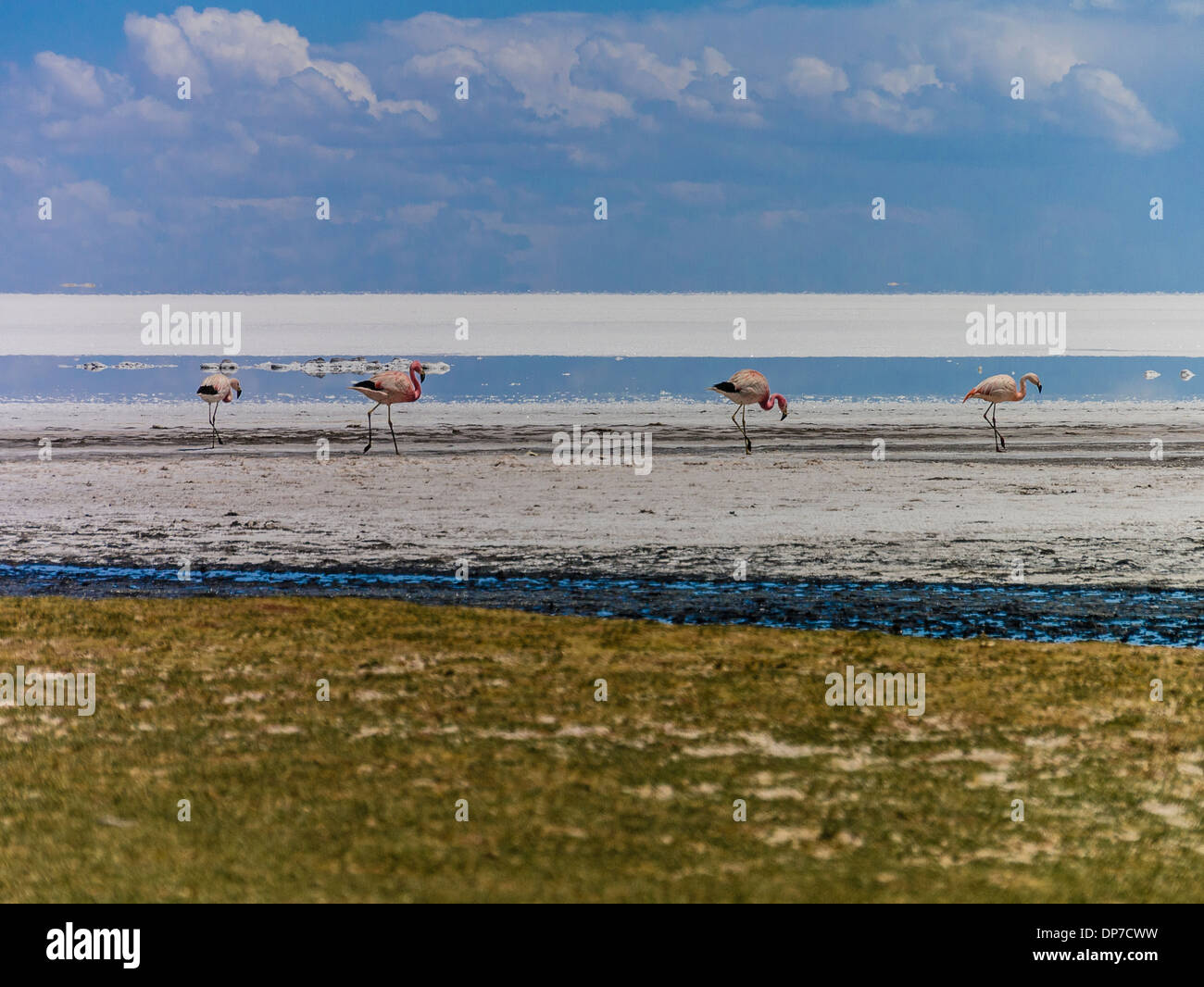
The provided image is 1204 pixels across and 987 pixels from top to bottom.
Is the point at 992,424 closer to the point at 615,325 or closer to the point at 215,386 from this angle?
the point at 215,386

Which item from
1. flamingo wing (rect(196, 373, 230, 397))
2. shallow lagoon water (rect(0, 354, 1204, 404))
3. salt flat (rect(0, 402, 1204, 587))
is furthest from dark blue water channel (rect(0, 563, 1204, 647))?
shallow lagoon water (rect(0, 354, 1204, 404))

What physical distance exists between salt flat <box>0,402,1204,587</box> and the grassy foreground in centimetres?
582

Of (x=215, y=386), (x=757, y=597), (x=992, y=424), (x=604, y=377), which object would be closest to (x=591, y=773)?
(x=757, y=597)

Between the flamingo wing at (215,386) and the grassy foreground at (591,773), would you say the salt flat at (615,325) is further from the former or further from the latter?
the grassy foreground at (591,773)

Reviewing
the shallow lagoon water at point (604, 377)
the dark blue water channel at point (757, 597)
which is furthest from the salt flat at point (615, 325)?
the dark blue water channel at point (757, 597)

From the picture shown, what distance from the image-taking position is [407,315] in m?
106

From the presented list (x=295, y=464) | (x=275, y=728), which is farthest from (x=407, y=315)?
(x=275, y=728)

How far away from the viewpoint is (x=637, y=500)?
806 inches

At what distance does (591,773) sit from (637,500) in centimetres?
1367

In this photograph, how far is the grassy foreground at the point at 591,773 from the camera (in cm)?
565

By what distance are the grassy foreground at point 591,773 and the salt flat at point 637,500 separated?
5.82 meters
